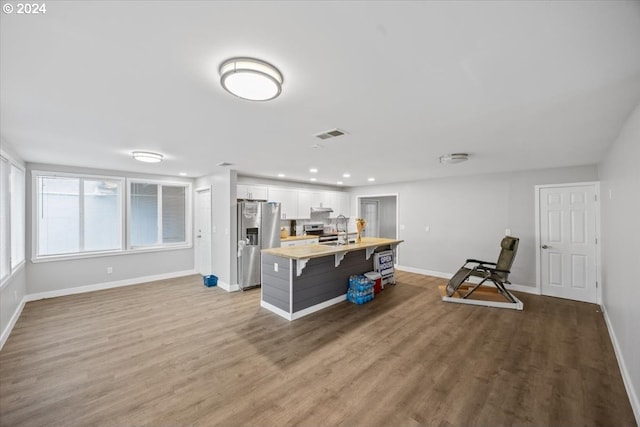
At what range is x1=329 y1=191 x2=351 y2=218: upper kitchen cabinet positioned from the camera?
303 inches

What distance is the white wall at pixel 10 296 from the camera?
300 cm

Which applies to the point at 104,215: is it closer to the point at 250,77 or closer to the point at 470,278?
the point at 250,77

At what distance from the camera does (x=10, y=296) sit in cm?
337

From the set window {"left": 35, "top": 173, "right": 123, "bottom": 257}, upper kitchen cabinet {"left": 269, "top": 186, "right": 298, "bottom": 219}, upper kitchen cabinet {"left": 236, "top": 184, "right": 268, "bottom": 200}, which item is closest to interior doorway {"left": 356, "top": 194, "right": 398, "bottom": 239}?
upper kitchen cabinet {"left": 269, "top": 186, "right": 298, "bottom": 219}

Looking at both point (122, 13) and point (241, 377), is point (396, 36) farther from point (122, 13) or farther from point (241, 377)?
point (241, 377)

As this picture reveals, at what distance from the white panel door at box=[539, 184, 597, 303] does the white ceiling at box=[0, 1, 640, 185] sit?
1.78 meters

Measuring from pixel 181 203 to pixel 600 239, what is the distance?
792 centimetres

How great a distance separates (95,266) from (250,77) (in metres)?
5.53

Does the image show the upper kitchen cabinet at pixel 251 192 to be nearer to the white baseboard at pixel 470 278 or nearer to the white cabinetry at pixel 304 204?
the white cabinetry at pixel 304 204

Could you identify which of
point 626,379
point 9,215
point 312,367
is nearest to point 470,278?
point 626,379

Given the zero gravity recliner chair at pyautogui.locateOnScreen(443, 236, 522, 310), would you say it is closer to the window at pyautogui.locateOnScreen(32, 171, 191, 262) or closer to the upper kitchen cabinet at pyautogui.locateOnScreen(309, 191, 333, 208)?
the upper kitchen cabinet at pyautogui.locateOnScreen(309, 191, 333, 208)

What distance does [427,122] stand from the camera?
7.88ft

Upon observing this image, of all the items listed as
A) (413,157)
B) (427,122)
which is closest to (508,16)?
(427,122)

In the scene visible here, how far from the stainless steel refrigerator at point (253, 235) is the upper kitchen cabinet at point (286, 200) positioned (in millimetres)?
777
